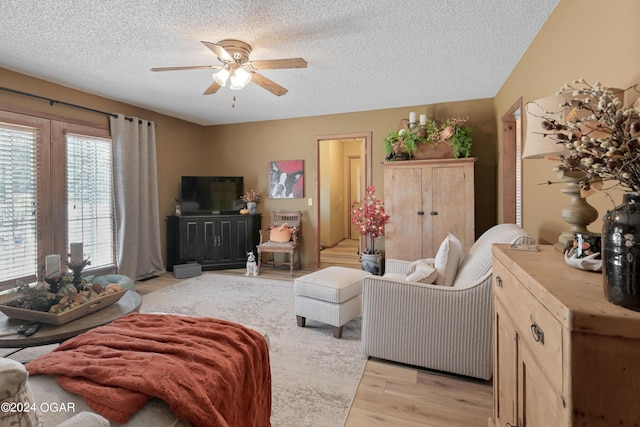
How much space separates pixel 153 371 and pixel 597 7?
8.37 feet

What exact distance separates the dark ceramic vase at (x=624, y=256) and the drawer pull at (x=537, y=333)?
18 centimetres

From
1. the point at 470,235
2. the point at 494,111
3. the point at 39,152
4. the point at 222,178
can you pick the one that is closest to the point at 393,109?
the point at 494,111

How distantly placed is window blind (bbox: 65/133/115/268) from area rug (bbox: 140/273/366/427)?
1.02m

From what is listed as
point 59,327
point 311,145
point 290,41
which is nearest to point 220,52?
point 290,41

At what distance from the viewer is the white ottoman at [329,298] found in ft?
8.80

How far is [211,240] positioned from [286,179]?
162 centimetres

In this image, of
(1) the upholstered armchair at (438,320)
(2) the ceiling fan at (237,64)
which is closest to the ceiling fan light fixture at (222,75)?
(2) the ceiling fan at (237,64)

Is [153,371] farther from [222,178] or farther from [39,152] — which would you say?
[222,178]

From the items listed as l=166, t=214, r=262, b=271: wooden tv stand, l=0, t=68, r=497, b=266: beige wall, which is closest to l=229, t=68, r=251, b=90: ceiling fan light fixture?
l=0, t=68, r=497, b=266: beige wall

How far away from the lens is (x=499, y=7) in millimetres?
2141

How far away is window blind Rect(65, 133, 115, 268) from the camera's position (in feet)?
12.6

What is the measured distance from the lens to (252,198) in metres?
5.54

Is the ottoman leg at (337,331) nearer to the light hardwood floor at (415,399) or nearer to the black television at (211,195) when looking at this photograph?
the light hardwood floor at (415,399)

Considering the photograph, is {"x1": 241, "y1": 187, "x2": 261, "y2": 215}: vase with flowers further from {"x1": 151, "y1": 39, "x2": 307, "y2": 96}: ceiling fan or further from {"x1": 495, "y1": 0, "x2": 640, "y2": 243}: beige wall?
{"x1": 495, "y1": 0, "x2": 640, "y2": 243}: beige wall
